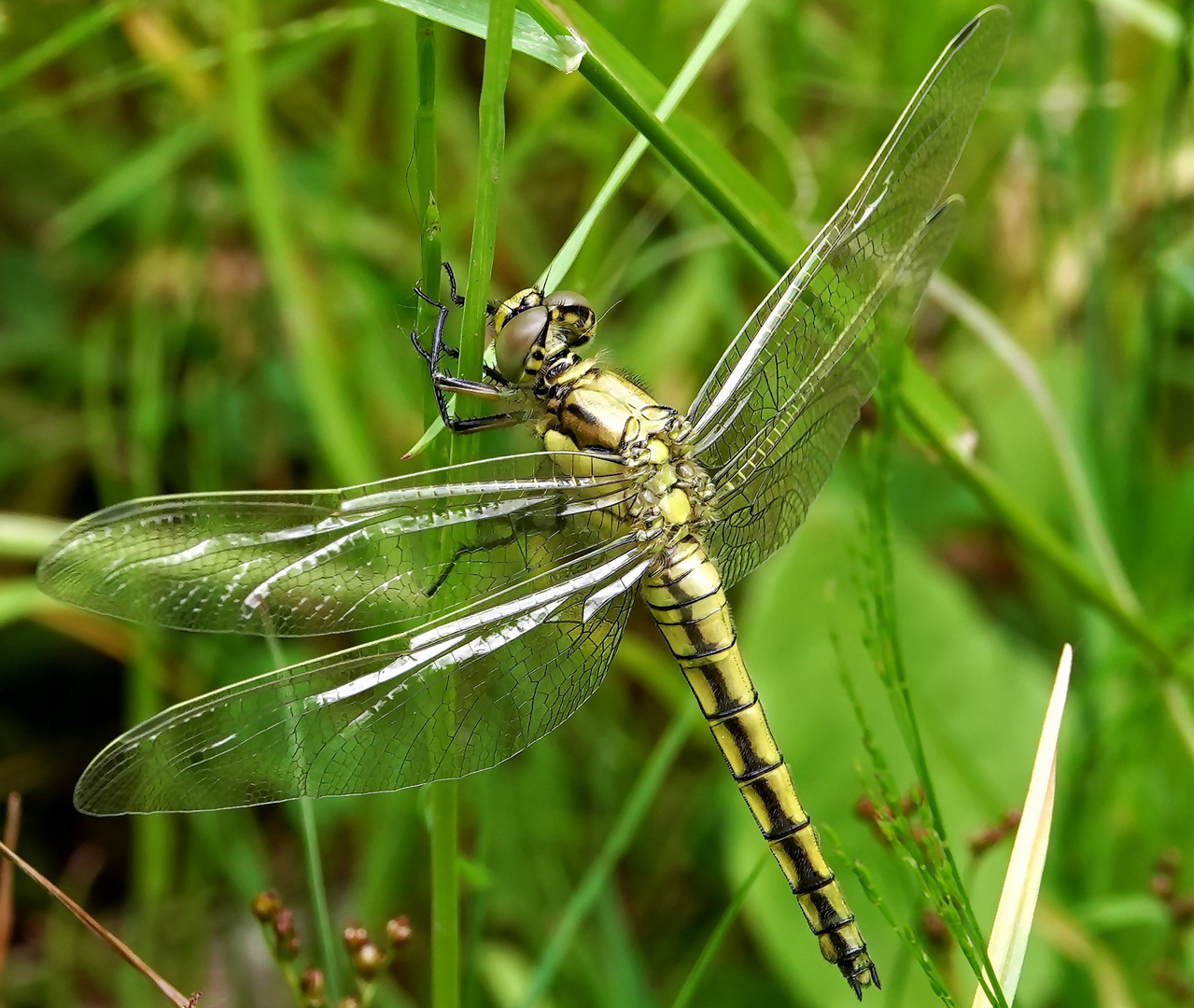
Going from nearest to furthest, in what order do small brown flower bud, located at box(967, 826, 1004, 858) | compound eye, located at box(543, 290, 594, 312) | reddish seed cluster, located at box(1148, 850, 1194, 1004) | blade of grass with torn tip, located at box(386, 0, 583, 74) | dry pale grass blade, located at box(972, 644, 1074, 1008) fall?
blade of grass with torn tip, located at box(386, 0, 583, 74), dry pale grass blade, located at box(972, 644, 1074, 1008), small brown flower bud, located at box(967, 826, 1004, 858), reddish seed cluster, located at box(1148, 850, 1194, 1004), compound eye, located at box(543, 290, 594, 312)

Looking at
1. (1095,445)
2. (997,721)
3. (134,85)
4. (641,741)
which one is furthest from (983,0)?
(134,85)

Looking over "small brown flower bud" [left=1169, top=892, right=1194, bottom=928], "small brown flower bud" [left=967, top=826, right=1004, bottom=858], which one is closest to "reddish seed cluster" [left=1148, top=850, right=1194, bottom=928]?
"small brown flower bud" [left=1169, top=892, right=1194, bottom=928]

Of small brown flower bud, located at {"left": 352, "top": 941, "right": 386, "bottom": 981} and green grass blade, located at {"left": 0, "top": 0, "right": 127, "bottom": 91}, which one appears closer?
small brown flower bud, located at {"left": 352, "top": 941, "right": 386, "bottom": 981}

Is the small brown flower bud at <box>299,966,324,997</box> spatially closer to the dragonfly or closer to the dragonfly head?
the dragonfly

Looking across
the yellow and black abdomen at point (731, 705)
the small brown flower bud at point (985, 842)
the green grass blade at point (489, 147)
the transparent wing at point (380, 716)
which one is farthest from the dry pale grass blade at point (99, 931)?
the small brown flower bud at point (985, 842)

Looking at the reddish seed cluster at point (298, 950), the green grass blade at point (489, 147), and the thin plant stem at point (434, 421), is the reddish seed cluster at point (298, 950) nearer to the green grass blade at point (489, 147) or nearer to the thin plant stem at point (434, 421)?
the thin plant stem at point (434, 421)

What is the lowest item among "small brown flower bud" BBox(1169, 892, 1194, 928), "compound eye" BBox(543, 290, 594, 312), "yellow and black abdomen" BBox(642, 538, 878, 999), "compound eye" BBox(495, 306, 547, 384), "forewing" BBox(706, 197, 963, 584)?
"small brown flower bud" BBox(1169, 892, 1194, 928)

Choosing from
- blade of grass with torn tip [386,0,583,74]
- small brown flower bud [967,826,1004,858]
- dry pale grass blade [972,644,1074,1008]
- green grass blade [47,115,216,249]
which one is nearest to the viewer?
blade of grass with torn tip [386,0,583,74]

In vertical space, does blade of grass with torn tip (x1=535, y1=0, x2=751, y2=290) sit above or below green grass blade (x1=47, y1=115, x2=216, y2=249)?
below

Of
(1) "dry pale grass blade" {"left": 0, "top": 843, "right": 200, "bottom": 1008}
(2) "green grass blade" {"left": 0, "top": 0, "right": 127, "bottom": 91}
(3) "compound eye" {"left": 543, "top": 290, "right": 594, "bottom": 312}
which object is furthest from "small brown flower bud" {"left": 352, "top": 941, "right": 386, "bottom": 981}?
(2) "green grass blade" {"left": 0, "top": 0, "right": 127, "bottom": 91}
